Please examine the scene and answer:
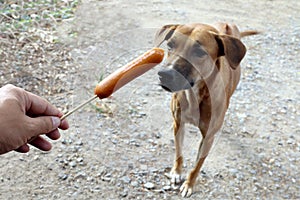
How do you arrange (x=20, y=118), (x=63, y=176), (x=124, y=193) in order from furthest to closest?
(x=63, y=176), (x=124, y=193), (x=20, y=118)

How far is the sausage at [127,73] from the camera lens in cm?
249

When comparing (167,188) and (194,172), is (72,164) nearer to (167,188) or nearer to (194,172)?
(167,188)

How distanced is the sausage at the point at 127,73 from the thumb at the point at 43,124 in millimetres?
387

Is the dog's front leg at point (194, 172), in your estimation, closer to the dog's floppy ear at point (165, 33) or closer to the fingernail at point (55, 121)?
the dog's floppy ear at point (165, 33)

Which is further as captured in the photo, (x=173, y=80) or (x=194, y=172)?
(x=194, y=172)

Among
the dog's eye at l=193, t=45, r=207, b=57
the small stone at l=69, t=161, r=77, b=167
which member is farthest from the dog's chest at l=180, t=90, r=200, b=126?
the small stone at l=69, t=161, r=77, b=167

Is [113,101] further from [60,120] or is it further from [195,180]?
[60,120]

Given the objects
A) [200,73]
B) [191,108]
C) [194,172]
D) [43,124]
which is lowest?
[194,172]

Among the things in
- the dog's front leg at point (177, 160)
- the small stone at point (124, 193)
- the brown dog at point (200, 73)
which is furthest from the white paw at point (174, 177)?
the small stone at point (124, 193)

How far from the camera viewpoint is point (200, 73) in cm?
311

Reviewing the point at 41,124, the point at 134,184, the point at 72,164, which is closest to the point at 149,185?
the point at 134,184

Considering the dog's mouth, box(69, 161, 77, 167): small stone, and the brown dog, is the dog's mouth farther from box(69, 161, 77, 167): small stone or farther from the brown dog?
box(69, 161, 77, 167): small stone

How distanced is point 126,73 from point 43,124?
0.76 meters

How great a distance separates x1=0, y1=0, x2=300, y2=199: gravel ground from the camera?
3.72m
